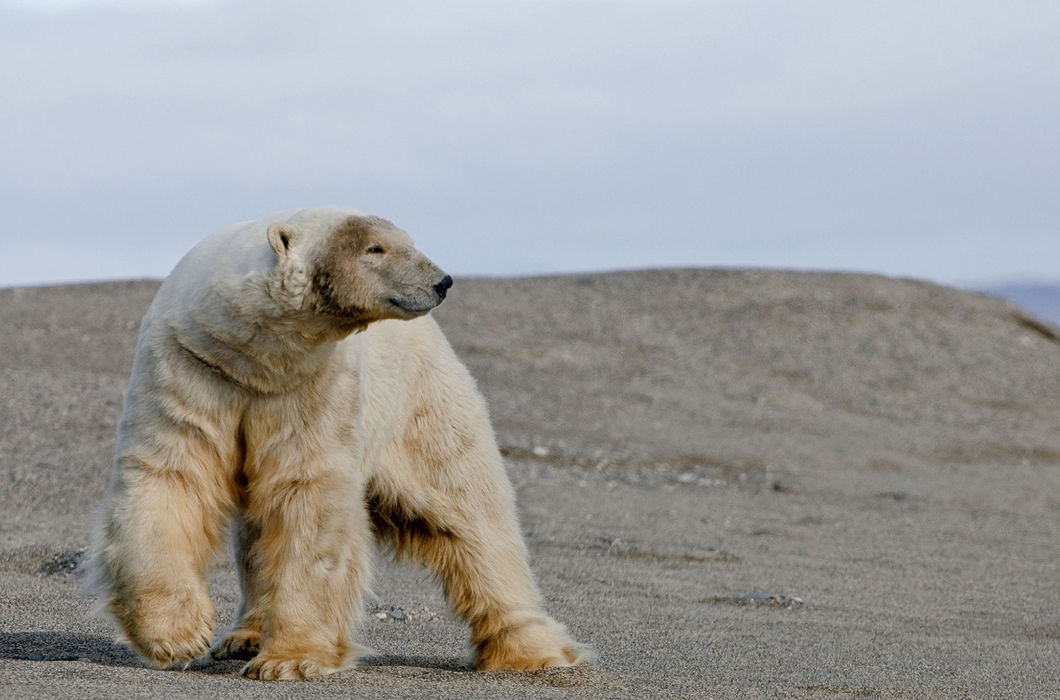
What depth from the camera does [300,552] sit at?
174 inches

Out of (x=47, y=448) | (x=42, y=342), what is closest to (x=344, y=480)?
(x=47, y=448)

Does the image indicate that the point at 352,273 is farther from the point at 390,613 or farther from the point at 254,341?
the point at 390,613

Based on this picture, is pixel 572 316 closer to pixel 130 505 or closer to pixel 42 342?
pixel 42 342

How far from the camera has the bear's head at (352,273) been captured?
420 cm

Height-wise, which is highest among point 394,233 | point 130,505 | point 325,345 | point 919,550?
point 394,233

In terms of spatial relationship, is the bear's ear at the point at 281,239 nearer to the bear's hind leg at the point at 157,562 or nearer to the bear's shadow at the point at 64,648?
the bear's hind leg at the point at 157,562

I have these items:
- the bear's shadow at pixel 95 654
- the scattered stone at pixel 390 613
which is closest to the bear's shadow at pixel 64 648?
the bear's shadow at pixel 95 654

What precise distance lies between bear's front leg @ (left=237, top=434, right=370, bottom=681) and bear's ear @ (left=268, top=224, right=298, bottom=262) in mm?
621

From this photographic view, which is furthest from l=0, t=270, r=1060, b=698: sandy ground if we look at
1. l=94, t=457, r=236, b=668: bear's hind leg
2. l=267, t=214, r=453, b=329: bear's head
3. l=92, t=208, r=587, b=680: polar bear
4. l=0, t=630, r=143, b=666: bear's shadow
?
l=267, t=214, r=453, b=329: bear's head

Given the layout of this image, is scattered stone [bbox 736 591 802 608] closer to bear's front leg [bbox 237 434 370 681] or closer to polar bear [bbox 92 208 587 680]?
polar bear [bbox 92 208 587 680]

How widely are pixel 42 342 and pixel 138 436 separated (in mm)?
14636

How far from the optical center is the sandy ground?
17.1 ft

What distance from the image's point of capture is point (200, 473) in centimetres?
425

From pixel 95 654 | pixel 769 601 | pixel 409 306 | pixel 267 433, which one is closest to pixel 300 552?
pixel 267 433
